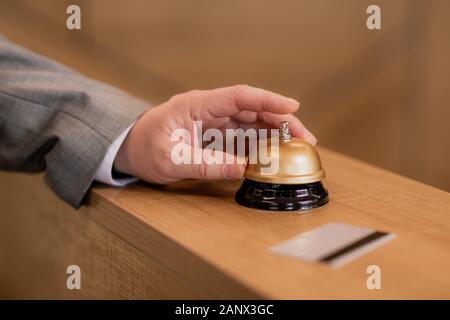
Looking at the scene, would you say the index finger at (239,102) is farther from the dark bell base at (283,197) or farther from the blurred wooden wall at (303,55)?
the blurred wooden wall at (303,55)

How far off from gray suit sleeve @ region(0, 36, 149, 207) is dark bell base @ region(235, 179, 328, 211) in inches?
6.6

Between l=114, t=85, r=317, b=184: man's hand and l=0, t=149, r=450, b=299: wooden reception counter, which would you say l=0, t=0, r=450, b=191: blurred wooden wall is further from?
l=114, t=85, r=317, b=184: man's hand

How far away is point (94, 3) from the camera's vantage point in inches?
57.9

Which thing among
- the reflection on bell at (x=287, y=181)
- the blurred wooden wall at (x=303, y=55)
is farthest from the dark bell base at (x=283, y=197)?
the blurred wooden wall at (x=303, y=55)

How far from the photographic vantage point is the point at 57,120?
2.35 feet

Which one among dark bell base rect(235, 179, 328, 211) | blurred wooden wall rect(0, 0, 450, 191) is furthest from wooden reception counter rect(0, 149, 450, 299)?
blurred wooden wall rect(0, 0, 450, 191)

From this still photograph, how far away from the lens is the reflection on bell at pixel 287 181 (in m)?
0.59

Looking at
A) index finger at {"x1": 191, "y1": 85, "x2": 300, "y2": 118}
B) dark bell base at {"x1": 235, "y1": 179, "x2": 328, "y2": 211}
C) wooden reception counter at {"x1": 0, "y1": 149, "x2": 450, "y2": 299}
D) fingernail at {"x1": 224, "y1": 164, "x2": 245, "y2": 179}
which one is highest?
index finger at {"x1": 191, "y1": 85, "x2": 300, "y2": 118}

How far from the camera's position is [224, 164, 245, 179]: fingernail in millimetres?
621

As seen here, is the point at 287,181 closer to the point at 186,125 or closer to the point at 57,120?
the point at 186,125

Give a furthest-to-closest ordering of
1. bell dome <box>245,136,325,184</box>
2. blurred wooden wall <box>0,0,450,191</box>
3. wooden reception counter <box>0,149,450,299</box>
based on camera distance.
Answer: blurred wooden wall <box>0,0,450,191</box>
bell dome <box>245,136,325,184</box>
wooden reception counter <box>0,149,450,299</box>

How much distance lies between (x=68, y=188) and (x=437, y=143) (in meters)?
1.33
